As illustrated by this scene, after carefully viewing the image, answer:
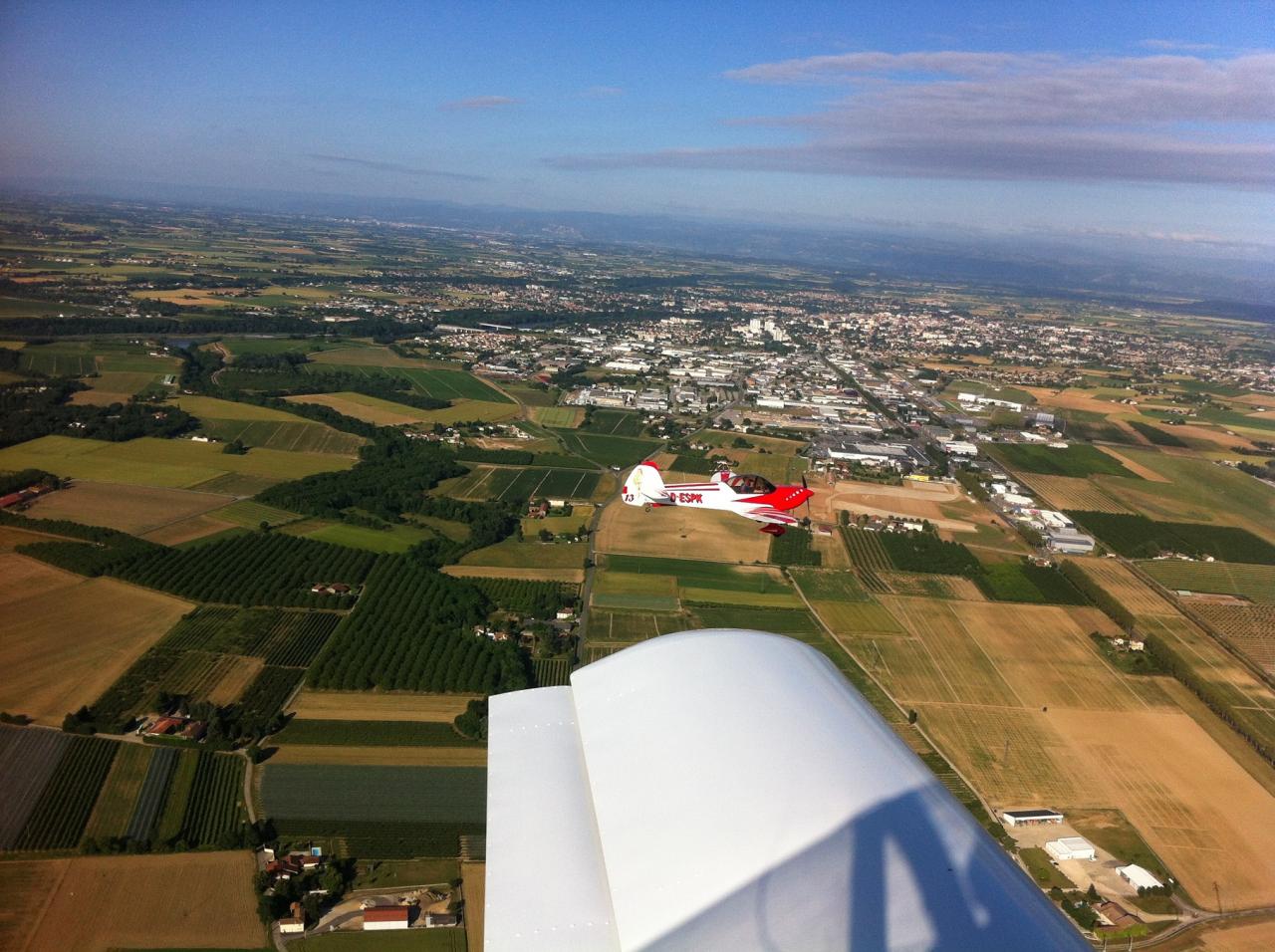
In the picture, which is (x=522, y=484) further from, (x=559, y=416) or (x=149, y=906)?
(x=149, y=906)

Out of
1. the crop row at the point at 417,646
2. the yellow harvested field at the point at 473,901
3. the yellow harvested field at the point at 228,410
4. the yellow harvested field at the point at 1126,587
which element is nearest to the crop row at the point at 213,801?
the crop row at the point at 417,646

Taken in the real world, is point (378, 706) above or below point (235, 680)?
below

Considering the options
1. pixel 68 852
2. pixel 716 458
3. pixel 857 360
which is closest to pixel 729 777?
pixel 68 852

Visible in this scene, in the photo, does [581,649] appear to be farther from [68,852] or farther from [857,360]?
[857,360]

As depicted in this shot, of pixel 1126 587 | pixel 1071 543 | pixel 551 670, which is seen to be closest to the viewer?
pixel 551 670

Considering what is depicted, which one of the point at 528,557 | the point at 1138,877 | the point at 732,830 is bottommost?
the point at 528,557

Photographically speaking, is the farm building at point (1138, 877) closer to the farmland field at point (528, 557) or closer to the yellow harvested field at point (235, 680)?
the farmland field at point (528, 557)

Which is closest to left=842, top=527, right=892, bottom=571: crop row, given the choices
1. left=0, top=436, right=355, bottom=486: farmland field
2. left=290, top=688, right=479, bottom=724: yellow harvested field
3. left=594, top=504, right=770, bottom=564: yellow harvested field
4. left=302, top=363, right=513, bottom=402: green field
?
left=594, top=504, right=770, bottom=564: yellow harvested field

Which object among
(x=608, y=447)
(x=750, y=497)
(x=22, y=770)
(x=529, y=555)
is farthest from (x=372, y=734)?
(x=608, y=447)
